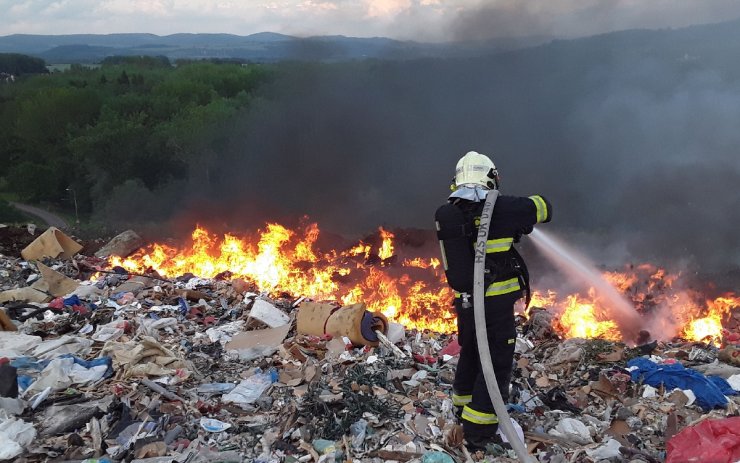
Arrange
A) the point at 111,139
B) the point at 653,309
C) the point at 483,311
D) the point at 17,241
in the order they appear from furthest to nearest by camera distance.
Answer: the point at 111,139 → the point at 17,241 → the point at 653,309 → the point at 483,311

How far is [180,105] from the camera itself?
116 ft

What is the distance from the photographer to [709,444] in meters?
3.48

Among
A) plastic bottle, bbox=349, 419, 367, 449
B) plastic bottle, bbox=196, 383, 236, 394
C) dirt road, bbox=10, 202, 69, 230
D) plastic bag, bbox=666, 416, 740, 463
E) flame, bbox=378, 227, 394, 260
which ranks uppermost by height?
plastic bag, bbox=666, 416, 740, 463

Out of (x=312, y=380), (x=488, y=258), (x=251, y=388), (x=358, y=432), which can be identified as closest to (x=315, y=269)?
(x=312, y=380)

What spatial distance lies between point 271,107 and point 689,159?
18.1 m

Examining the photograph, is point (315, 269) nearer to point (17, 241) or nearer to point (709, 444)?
point (17, 241)

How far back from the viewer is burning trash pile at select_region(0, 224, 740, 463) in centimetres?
414

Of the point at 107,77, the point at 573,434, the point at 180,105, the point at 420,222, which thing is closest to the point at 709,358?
the point at 573,434

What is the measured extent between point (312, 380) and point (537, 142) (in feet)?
60.3

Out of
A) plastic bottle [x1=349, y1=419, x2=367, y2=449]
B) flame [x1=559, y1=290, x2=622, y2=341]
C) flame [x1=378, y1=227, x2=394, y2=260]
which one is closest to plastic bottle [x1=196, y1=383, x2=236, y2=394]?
plastic bottle [x1=349, y1=419, x2=367, y2=449]

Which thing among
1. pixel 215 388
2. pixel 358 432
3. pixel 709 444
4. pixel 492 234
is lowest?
pixel 215 388

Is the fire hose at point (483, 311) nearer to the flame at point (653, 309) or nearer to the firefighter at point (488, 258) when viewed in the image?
the firefighter at point (488, 258)

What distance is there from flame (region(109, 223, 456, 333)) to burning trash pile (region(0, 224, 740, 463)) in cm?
19

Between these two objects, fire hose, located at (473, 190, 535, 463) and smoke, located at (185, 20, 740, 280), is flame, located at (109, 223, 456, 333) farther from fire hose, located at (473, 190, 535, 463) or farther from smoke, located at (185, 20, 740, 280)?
fire hose, located at (473, 190, 535, 463)
